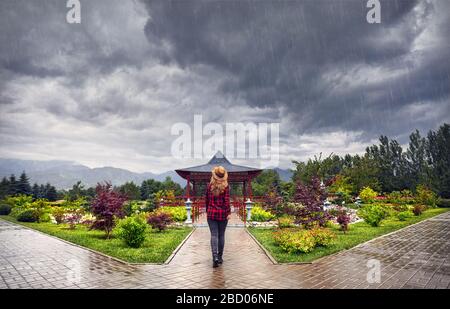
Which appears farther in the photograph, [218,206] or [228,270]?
[218,206]

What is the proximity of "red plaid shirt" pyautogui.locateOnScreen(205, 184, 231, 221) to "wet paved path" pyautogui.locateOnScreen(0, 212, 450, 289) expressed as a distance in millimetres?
960

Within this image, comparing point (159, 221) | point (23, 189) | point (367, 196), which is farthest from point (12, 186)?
point (367, 196)

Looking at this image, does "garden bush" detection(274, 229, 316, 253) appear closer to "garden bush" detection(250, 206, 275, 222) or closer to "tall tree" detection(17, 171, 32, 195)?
"garden bush" detection(250, 206, 275, 222)

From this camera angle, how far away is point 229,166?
21.4m

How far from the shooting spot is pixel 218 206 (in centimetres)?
582

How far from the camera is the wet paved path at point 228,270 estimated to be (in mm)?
4574

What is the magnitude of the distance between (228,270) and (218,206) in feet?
3.92

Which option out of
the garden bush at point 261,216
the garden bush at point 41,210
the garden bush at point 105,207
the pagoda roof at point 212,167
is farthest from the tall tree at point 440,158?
the garden bush at point 41,210

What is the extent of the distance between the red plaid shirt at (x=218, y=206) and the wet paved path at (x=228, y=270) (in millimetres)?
960

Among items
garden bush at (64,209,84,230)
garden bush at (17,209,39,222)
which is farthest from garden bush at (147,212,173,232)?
garden bush at (17,209,39,222)

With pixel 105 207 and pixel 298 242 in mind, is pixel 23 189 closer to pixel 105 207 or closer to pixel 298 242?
pixel 105 207

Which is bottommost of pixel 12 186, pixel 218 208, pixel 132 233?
pixel 132 233
